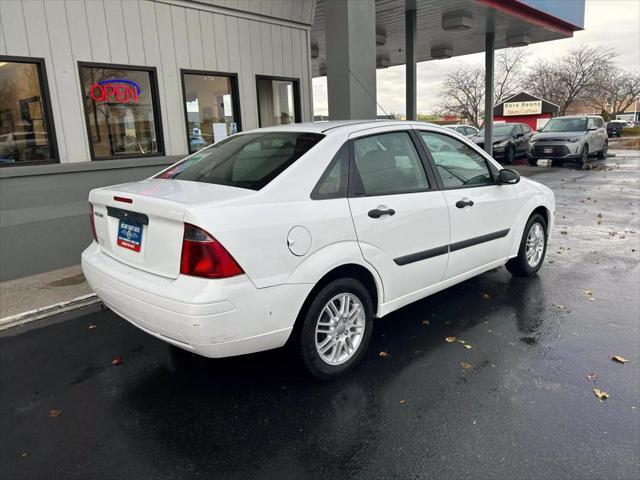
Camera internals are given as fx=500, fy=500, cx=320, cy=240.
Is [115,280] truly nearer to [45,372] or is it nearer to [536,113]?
[45,372]

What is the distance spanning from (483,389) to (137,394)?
91.8 inches

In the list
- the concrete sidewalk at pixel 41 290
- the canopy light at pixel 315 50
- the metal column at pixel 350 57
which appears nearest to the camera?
the concrete sidewalk at pixel 41 290

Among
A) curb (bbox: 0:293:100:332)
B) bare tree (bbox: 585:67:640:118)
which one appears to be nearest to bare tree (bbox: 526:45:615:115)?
bare tree (bbox: 585:67:640:118)

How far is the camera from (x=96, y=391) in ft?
11.3

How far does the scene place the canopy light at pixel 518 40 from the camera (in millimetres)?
15352

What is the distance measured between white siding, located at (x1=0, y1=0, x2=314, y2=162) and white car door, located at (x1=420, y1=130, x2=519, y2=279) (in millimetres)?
4768

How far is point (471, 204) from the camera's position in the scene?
4367 mm

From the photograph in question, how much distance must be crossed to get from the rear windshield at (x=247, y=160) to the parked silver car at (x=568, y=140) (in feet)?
56.8

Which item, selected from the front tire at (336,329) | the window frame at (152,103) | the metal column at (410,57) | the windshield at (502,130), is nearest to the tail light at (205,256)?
the front tire at (336,329)

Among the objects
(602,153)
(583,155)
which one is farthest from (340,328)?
(602,153)

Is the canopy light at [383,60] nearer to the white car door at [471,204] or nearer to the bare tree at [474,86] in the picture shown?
the white car door at [471,204]

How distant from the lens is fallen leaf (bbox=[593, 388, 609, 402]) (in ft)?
10.5

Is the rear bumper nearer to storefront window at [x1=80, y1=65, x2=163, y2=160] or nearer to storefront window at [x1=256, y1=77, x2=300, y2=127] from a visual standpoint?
storefront window at [x1=80, y1=65, x2=163, y2=160]

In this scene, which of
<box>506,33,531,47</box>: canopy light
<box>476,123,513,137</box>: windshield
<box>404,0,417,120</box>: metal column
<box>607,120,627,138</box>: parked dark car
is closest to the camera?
<box>404,0,417,120</box>: metal column
